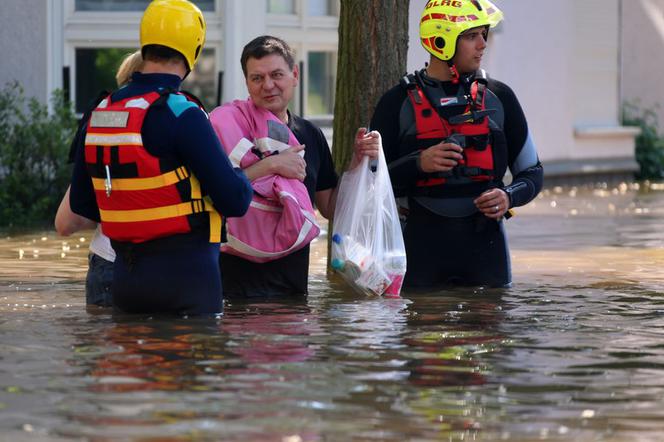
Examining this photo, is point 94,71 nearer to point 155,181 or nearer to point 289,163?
point 289,163

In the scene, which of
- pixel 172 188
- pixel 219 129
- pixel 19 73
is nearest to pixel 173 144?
pixel 172 188

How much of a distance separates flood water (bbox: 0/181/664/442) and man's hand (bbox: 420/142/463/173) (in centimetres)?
76

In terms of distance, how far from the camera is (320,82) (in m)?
18.0

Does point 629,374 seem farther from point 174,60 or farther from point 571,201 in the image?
point 571,201

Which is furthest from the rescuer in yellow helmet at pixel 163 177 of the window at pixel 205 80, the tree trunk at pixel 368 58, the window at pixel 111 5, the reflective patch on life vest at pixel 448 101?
the window at pixel 205 80

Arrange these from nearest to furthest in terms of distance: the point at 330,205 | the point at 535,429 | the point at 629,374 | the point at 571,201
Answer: the point at 535,429 < the point at 629,374 < the point at 330,205 < the point at 571,201

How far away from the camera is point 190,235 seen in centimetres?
698

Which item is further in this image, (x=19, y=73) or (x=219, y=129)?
(x=19, y=73)

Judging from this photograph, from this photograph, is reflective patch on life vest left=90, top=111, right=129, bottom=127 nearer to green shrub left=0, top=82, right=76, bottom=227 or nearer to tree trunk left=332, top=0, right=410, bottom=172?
tree trunk left=332, top=0, right=410, bottom=172

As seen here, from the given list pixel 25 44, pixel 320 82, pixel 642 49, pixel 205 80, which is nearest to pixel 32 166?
pixel 25 44

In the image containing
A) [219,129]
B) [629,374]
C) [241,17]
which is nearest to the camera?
[629,374]

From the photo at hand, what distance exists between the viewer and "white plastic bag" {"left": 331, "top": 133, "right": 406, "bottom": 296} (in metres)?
8.40

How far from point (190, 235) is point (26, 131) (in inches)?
309

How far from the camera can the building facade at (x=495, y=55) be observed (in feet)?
52.5
